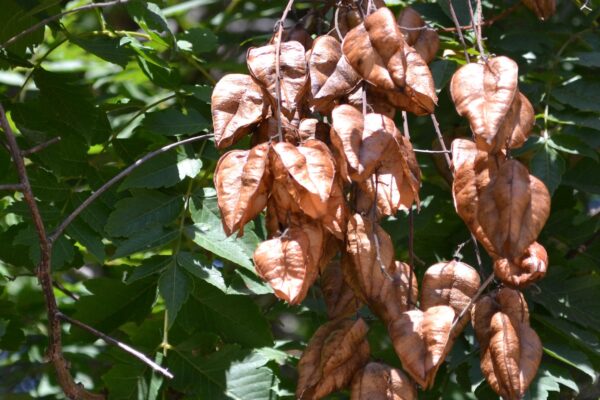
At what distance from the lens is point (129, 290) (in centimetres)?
193

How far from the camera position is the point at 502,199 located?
4.31 ft

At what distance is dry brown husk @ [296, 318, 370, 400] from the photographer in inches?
55.6

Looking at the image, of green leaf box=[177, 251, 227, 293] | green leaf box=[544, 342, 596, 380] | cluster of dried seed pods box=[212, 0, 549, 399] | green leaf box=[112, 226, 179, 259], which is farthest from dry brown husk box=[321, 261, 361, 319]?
green leaf box=[544, 342, 596, 380]

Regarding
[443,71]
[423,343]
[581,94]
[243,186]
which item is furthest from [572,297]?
[243,186]

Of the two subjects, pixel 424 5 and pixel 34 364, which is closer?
pixel 424 5

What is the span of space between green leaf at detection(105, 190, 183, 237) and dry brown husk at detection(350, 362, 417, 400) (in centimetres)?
58

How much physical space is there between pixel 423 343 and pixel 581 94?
88 centimetres

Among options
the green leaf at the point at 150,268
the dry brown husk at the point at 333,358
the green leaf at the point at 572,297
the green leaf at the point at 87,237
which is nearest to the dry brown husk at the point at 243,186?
the dry brown husk at the point at 333,358

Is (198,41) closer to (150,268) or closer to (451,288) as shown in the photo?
(150,268)

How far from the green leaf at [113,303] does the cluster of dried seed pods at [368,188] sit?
1.80 ft

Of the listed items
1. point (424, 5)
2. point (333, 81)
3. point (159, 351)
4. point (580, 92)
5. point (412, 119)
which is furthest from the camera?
point (412, 119)

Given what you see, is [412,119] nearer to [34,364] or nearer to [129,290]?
[129,290]

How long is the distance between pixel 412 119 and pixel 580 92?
42cm

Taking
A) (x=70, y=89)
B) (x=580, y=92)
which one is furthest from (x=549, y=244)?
(x=70, y=89)
